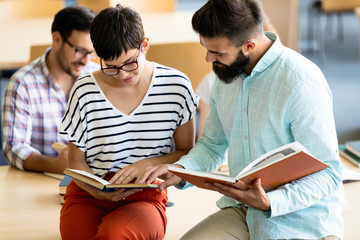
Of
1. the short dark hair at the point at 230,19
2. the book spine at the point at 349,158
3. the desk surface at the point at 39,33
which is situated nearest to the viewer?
the short dark hair at the point at 230,19

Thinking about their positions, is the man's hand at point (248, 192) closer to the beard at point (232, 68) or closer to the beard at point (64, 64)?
the beard at point (232, 68)

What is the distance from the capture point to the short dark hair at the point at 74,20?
270cm

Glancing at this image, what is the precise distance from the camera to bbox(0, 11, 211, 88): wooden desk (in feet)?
10.5

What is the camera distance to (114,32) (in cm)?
181

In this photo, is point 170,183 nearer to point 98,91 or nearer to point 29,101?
point 98,91

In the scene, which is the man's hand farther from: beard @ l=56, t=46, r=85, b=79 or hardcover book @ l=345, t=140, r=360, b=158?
beard @ l=56, t=46, r=85, b=79

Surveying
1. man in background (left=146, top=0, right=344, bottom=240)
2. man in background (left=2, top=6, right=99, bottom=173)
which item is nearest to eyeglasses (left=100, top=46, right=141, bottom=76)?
man in background (left=146, top=0, right=344, bottom=240)

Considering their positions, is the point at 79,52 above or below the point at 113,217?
above

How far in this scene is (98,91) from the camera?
6.49ft

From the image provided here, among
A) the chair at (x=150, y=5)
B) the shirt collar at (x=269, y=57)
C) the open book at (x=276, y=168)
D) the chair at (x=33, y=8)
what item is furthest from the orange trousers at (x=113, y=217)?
the chair at (x=33, y=8)

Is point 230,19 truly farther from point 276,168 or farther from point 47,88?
point 47,88

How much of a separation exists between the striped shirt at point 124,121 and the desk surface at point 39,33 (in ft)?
5.68

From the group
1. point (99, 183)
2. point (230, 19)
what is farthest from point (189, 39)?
point (99, 183)

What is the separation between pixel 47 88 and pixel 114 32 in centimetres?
106
